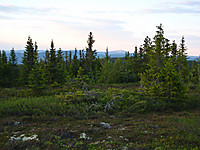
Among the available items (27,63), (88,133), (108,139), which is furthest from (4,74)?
(108,139)

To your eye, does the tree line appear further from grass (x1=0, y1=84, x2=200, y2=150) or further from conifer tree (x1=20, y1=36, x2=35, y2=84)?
grass (x1=0, y1=84, x2=200, y2=150)

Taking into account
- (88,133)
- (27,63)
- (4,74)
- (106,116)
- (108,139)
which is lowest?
(106,116)

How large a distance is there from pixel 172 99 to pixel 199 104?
296 centimetres

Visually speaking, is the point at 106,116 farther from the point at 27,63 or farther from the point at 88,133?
the point at 27,63

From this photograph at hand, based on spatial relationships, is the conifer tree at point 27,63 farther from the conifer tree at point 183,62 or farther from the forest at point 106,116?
the conifer tree at point 183,62

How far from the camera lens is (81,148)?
5.62m

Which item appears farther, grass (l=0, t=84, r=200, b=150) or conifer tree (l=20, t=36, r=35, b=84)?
conifer tree (l=20, t=36, r=35, b=84)

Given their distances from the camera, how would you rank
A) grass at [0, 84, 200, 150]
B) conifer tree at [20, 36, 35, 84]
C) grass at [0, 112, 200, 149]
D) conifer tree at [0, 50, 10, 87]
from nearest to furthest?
grass at [0, 112, 200, 149] < grass at [0, 84, 200, 150] < conifer tree at [0, 50, 10, 87] < conifer tree at [20, 36, 35, 84]

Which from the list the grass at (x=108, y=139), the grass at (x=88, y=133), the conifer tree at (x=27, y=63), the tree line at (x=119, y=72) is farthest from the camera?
the conifer tree at (x=27, y=63)

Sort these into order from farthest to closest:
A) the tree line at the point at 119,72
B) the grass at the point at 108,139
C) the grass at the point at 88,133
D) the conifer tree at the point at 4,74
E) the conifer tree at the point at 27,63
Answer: the conifer tree at the point at 27,63, the conifer tree at the point at 4,74, the tree line at the point at 119,72, the grass at the point at 88,133, the grass at the point at 108,139

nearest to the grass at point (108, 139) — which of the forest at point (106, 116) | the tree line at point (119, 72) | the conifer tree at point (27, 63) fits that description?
the forest at point (106, 116)

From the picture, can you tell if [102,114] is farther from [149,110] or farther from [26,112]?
[26,112]

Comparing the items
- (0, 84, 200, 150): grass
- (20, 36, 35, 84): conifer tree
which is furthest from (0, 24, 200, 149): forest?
(20, 36, 35, 84): conifer tree

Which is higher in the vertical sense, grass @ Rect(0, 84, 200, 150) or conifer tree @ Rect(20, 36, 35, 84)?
conifer tree @ Rect(20, 36, 35, 84)
